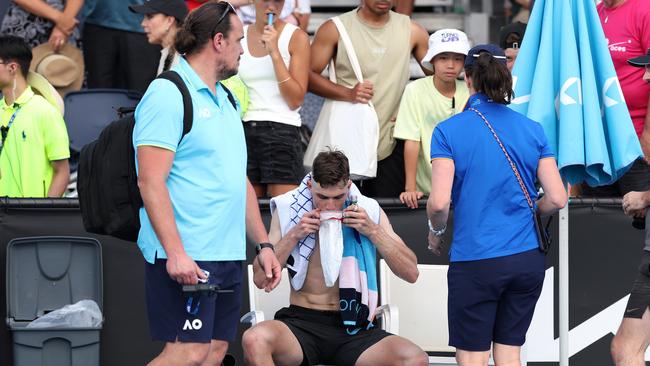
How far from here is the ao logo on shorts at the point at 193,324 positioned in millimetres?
4961

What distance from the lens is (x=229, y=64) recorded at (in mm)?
5113

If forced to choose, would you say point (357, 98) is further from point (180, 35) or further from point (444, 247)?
point (180, 35)

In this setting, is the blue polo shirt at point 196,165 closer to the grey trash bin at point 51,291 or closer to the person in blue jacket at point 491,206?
the person in blue jacket at point 491,206

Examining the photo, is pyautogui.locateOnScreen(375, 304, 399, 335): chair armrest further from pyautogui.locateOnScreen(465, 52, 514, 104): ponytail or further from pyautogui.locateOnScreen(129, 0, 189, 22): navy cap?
pyautogui.locateOnScreen(129, 0, 189, 22): navy cap

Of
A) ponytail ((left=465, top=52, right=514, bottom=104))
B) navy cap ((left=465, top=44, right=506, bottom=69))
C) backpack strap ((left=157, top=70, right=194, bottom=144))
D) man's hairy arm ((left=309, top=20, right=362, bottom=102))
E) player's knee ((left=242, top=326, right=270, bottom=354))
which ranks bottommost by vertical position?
player's knee ((left=242, top=326, right=270, bottom=354))

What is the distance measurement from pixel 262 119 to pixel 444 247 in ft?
4.48

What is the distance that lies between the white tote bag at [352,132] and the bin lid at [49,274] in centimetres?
163

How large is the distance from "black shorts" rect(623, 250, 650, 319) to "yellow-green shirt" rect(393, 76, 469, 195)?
2.02 metres

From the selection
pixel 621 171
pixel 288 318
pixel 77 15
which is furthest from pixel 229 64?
pixel 77 15

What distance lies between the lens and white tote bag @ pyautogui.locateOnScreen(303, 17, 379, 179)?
7.67 metres

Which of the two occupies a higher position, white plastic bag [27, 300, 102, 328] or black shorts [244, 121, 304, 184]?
black shorts [244, 121, 304, 184]

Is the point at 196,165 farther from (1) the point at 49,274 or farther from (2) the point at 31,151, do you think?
(2) the point at 31,151

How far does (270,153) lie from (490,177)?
2390 mm

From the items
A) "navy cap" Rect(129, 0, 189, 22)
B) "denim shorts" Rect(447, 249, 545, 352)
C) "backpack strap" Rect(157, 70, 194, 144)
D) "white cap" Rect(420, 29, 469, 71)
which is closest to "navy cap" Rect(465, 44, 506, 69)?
"denim shorts" Rect(447, 249, 545, 352)
